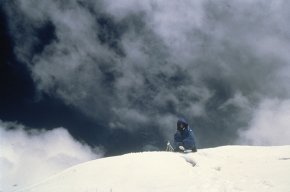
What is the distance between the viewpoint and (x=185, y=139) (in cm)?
1775

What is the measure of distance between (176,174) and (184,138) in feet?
14.1

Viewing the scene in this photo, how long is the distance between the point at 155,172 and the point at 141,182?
3.85 ft

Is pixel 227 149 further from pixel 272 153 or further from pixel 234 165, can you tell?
pixel 234 165

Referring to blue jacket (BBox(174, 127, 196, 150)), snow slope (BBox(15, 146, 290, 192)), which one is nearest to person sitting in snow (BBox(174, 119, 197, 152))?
blue jacket (BBox(174, 127, 196, 150))

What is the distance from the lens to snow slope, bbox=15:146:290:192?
12250mm

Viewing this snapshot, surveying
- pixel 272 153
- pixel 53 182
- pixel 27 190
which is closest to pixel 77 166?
pixel 53 182

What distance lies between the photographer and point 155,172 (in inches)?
547

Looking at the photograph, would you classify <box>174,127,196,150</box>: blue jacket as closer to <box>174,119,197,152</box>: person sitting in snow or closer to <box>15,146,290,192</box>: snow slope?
<box>174,119,197,152</box>: person sitting in snow

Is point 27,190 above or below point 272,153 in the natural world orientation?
below

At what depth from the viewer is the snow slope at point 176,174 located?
1225 centimetres

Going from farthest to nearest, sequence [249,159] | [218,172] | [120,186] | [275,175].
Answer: [249,159]
[218,172]
[275,175]
[120,186]

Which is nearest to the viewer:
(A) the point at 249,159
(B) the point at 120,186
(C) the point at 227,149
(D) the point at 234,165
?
(B) the point at 120,186

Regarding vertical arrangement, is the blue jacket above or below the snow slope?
above

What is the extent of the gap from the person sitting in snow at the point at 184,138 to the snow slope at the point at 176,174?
0.64 meters
